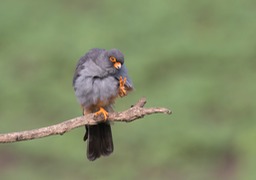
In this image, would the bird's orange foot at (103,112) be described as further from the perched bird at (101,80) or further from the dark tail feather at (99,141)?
the dark tail feather at (99,141)

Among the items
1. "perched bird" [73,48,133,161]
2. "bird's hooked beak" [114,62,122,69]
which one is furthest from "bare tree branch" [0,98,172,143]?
"bird's hooked beak" [114,62,122,69]

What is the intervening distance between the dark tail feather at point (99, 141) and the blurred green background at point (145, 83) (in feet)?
14.5

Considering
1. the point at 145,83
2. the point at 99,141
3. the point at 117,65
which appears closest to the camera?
the point at 117,65

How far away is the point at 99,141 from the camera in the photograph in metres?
10.2

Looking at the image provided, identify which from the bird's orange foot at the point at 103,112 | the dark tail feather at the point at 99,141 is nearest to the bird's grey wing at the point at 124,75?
the bird's orange foot at the point at 103,112

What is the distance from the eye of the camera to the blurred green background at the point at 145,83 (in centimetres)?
1520

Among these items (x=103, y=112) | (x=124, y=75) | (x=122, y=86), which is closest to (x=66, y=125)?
(x=103, y=112)

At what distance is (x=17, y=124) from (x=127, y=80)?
6.94 meters

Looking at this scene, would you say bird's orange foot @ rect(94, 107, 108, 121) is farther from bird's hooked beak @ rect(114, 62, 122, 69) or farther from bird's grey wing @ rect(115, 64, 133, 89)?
bird's hooked beak @ rect(114, 62, 122, 69)

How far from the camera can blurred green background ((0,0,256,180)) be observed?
15195mm

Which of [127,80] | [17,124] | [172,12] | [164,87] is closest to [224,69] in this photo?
[164,87]

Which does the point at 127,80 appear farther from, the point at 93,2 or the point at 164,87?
the point at 93,2

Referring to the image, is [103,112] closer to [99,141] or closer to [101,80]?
[101,80]

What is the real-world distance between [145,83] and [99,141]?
725 cm
